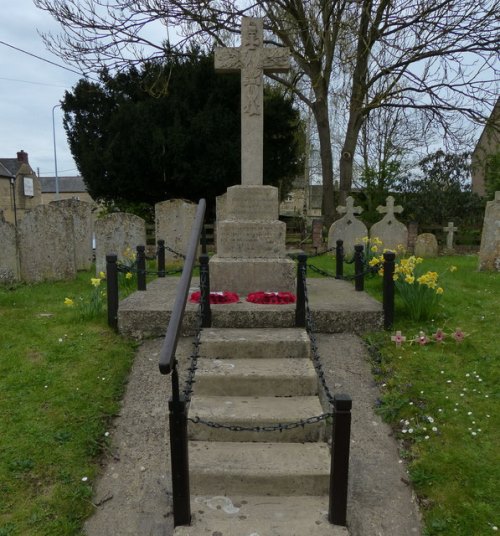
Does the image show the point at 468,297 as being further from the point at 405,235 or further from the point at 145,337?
the point at 405,235

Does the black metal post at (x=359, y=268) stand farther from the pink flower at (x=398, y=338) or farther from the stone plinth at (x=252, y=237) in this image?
the pink flower at (x=398, y=338)

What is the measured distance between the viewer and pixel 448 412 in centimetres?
341

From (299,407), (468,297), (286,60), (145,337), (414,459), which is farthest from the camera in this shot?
(468,297)

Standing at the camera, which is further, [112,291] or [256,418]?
[112,291]

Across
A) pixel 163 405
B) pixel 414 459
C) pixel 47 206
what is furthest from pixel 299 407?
pixel 47 206

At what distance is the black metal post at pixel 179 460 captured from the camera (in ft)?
8.04

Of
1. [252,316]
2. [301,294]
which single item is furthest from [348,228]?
[252,316]

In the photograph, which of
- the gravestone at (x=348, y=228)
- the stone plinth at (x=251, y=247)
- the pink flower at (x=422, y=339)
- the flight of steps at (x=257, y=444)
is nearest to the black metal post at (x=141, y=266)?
the stone plinth at (x=251, y=247)

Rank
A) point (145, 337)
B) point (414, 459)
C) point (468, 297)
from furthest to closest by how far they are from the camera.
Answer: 1. point (468, 297)
2. point (145, 337)
3. point (414, 459)

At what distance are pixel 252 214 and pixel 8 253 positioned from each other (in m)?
4.97

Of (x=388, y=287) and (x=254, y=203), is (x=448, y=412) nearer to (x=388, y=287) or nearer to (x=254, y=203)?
(x=388, y=287)

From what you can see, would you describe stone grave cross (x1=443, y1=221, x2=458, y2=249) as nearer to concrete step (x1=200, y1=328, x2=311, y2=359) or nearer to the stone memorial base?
the stone memorial base

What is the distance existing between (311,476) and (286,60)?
194 inches

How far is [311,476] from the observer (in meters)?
2.84
